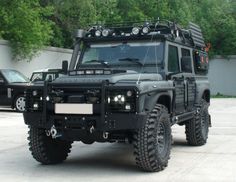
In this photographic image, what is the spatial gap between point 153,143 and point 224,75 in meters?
31.3

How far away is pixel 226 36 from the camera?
3884cm

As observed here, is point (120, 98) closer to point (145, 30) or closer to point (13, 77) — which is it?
point (145, 30)

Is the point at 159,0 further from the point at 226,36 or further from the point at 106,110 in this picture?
the point at 106,110

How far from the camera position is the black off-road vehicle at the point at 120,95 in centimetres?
736

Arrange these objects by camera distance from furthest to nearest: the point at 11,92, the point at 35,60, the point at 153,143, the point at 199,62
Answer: the point at 35,60, the point at 11,92, the point at 199,62, the point at 153,143

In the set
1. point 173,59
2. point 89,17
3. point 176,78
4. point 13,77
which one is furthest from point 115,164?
point 89,17

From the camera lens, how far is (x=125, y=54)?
355 inches

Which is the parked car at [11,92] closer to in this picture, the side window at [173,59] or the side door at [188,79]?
the side door at [188,79]

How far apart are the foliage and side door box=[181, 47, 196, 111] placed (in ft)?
40.0

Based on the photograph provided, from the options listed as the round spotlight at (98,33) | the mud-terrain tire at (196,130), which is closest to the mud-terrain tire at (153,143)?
the round spotlight at (98,33)

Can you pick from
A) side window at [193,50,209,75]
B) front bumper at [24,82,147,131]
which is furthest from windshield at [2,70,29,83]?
front bumper at [24,82,147,131]

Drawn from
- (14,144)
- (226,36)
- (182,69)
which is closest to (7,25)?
(14,144)

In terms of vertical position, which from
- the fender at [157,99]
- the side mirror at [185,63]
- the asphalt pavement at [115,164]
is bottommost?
the asphalt pavement at [115,164]

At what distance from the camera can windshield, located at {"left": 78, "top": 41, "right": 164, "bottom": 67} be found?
8.85 meters
